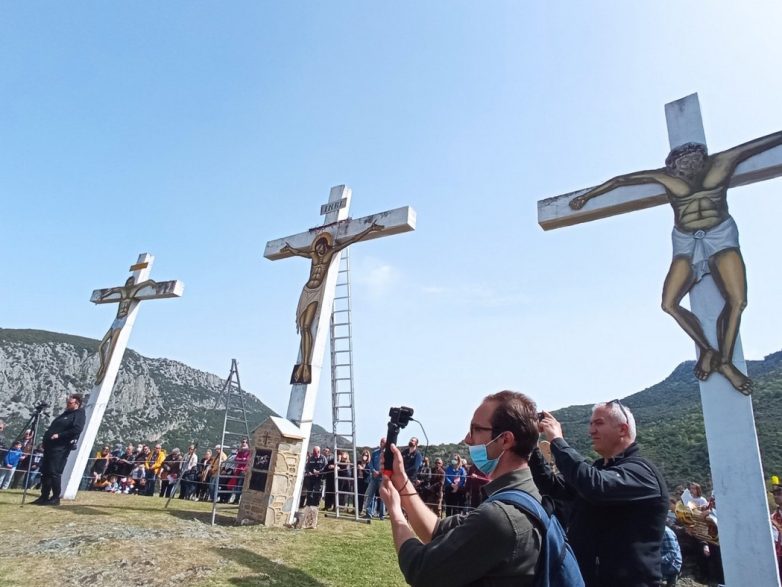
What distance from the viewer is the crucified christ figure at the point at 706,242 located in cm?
521

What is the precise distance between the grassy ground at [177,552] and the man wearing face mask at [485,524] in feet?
11.8

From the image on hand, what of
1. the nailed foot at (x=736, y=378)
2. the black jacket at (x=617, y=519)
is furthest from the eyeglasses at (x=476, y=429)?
the nailed foot at (x=736, y=378)

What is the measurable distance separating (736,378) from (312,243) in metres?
7.77

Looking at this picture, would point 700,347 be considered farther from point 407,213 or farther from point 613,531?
point 407,213

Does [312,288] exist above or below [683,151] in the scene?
below

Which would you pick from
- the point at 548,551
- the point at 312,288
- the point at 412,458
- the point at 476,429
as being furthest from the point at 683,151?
the point at 412,458

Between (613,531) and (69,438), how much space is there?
1009 cm

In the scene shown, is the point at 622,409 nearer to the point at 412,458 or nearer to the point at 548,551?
the point at 548,551

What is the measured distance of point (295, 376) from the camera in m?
9.46

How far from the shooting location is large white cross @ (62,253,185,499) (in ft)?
36.6

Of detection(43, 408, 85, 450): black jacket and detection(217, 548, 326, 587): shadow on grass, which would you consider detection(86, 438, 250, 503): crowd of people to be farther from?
detection(217, 548, 326, 587): shadow on grass

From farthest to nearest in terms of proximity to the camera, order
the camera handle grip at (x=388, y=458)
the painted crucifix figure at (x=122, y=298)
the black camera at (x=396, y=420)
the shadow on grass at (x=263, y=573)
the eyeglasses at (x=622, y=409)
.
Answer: the painted crucifix figure at (x=122, y=298) → the shadow on grass at (x=263, y=573) → the eyeglasses at (x=622, y=409) → the black camera at (x=396, y=420) → the camera handle grip at (x=388, y=458)

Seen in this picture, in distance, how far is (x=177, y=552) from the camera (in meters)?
5.75

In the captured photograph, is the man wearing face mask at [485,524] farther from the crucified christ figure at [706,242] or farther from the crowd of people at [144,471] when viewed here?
the crowd of people at [144,471]
